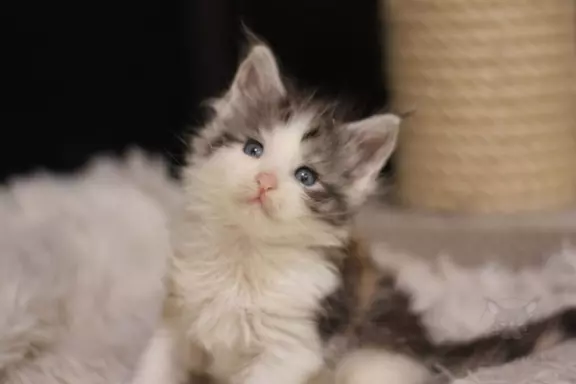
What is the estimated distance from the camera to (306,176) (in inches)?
40.8

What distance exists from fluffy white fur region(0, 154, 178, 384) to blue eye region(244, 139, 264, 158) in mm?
374

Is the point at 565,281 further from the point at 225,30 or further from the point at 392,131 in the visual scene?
the point at 225,30

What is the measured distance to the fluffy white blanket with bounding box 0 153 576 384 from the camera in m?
1.18

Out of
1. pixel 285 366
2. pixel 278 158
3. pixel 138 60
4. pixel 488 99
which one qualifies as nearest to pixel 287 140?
pixel 278 158

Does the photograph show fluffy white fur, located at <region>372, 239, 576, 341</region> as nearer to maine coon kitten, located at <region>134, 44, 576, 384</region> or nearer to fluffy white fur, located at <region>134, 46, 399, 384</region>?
maine coon kitten, located at <region>134, 44, 576, 384</region>

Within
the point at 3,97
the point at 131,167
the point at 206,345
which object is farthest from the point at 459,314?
the point at 3,97

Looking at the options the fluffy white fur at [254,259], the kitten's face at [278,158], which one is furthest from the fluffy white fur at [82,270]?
the kitten's face at [278,158]

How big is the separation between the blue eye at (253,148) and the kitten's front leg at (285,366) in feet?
0.77

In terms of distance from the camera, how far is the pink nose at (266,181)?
0.97 meters

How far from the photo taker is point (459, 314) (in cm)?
129

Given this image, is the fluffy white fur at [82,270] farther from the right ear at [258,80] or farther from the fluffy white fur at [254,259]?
the right ear at [258,80]

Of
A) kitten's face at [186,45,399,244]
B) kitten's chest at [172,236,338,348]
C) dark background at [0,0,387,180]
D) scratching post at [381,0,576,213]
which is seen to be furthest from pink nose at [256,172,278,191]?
dark background at [0,0,387,180]

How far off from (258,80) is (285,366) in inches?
14.3

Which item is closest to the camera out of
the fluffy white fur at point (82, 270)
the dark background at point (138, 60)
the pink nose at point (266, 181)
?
the pink nose at point (266, 181)
